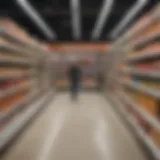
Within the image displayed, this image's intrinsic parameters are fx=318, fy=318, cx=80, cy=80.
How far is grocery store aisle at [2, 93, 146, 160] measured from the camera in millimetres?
4465

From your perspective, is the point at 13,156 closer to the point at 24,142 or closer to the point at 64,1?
the point at 24,142

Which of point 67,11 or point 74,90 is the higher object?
point 67,11

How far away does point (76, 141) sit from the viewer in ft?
17.5

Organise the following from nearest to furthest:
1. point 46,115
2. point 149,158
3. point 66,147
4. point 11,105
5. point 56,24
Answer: point 149,158 → point 66,147 → point 11,105 → point 46,115 → point 56,24

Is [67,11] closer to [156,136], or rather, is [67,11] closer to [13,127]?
[13,127]

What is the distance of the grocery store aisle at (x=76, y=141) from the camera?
14.6ft

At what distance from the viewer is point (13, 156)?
4.40 meters

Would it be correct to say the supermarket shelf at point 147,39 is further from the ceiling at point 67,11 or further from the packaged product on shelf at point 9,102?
the ceiling at point 67,11

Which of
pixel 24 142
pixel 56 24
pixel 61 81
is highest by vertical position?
pixel 56 24

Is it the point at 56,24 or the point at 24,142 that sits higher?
the point at 56,24

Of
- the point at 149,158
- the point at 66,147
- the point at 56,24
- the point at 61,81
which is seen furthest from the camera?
the point at 56,24

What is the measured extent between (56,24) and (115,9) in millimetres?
6500

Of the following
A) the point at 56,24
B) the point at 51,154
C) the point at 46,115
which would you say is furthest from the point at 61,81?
the point at 51,154

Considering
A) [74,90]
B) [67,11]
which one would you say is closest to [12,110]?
[74,90]
